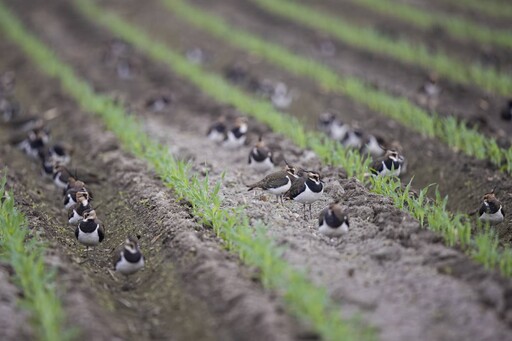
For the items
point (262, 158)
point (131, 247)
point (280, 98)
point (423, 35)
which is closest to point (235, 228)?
point (131, 247)

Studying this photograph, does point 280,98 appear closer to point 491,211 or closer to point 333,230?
point 491,211

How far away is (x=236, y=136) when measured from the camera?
11039mm

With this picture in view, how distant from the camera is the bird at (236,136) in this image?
1104 centimetres

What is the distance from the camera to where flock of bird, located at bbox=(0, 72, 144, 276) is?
23.3 feet

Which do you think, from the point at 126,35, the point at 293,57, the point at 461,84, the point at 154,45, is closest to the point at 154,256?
the point at 461,84

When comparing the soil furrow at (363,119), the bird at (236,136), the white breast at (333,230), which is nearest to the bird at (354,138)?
the soil furrow at (363,119)

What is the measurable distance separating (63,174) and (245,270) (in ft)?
14.3

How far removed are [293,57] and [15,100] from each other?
650 centimetres

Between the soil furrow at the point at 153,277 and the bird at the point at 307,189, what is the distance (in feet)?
3.50

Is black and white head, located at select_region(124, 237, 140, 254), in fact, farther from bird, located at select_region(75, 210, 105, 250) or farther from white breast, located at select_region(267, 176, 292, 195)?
white breast, located at select_region(267, 176, 292, 195)

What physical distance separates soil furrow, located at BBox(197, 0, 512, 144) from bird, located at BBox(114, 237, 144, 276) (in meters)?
6.73

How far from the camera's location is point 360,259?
6.85 m

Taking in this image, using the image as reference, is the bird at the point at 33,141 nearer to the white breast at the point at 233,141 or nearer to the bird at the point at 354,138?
the white breast at the point at 233,141

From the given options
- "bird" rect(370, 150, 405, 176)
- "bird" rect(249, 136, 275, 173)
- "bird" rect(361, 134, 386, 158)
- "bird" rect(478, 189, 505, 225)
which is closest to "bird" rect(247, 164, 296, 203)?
"bird" rect(249, 136, 275, 173)
